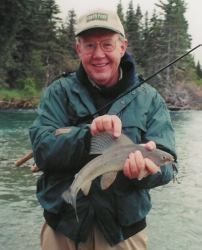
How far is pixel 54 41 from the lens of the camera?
73.1m

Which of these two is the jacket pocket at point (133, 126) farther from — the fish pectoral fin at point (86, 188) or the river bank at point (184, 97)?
the river bank at point (184, 97)

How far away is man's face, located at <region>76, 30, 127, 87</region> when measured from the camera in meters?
3.72

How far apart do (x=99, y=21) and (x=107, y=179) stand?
108cm

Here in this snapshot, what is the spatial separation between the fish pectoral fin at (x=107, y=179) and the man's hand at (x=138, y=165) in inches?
4.1

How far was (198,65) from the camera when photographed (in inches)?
5005

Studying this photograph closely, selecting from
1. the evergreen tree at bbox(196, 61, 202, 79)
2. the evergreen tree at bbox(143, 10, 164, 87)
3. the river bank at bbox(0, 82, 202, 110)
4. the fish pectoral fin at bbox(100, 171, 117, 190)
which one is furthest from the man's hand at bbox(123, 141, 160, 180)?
the evergreen tree at bbox(196, 61, 202, 79)

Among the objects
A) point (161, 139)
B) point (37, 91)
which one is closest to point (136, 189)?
point (161, 139)

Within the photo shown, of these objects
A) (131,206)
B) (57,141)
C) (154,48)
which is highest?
(57,141)

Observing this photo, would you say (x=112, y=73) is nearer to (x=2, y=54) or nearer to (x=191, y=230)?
(x=191, y=230)

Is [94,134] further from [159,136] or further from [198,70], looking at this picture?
[198,70]

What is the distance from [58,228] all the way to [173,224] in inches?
278

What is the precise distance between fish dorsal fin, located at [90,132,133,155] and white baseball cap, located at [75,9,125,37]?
0.78 m

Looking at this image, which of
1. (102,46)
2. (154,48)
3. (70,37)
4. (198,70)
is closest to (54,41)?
(70,37)

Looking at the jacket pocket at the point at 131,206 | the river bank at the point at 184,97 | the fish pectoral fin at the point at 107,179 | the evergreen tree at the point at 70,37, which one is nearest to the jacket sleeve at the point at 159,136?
the jacket pocket at the point at 131,206
